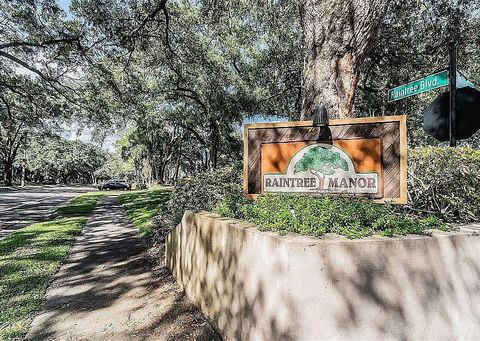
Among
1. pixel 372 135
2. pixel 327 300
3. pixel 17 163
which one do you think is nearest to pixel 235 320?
pixel 327 300

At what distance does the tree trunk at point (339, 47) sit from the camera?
3699 millimetres

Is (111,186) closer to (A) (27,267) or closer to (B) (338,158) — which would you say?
(A) (27,267)

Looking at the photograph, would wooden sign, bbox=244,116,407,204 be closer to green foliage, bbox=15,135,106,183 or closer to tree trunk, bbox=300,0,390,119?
tree trunk, bbox=300,0,390,119

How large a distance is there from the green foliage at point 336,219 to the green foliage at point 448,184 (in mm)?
554

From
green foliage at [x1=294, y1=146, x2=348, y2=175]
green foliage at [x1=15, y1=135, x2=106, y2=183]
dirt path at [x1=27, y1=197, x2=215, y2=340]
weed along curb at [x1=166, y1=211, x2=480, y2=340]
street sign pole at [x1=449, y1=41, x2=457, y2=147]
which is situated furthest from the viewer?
green foliage at [x1=15, y1=135, x2=106, y2=183]

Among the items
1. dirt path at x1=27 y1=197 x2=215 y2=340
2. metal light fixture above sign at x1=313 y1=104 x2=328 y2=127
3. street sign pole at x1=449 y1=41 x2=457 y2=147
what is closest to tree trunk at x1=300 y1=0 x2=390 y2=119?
metal light fixture above sign at x1=313 y1=104 x2=328 y2=127

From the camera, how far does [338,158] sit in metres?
3.02

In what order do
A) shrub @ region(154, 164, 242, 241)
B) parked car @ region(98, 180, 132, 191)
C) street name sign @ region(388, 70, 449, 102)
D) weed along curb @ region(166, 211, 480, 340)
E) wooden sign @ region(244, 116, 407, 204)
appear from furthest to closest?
parked car @ region(98, 180, 132, 191), shrub @ region(154, 164, 242, 241), street name sign @ region(388, 70, 449, 102), wooden sign @ region(244, 116, 407, 204), weed along curb @ region(166, 211, 480, 340)

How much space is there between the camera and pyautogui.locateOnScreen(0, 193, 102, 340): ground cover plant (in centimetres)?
370

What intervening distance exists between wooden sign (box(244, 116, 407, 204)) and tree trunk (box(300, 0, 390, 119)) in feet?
2.56

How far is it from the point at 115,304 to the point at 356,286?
3.19 m

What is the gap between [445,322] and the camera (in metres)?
2.35

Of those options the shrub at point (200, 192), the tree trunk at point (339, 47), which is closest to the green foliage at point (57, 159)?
the shrub at point (200, 192)

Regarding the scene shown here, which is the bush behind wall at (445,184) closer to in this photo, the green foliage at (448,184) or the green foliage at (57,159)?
the green foliage at (448,184)
